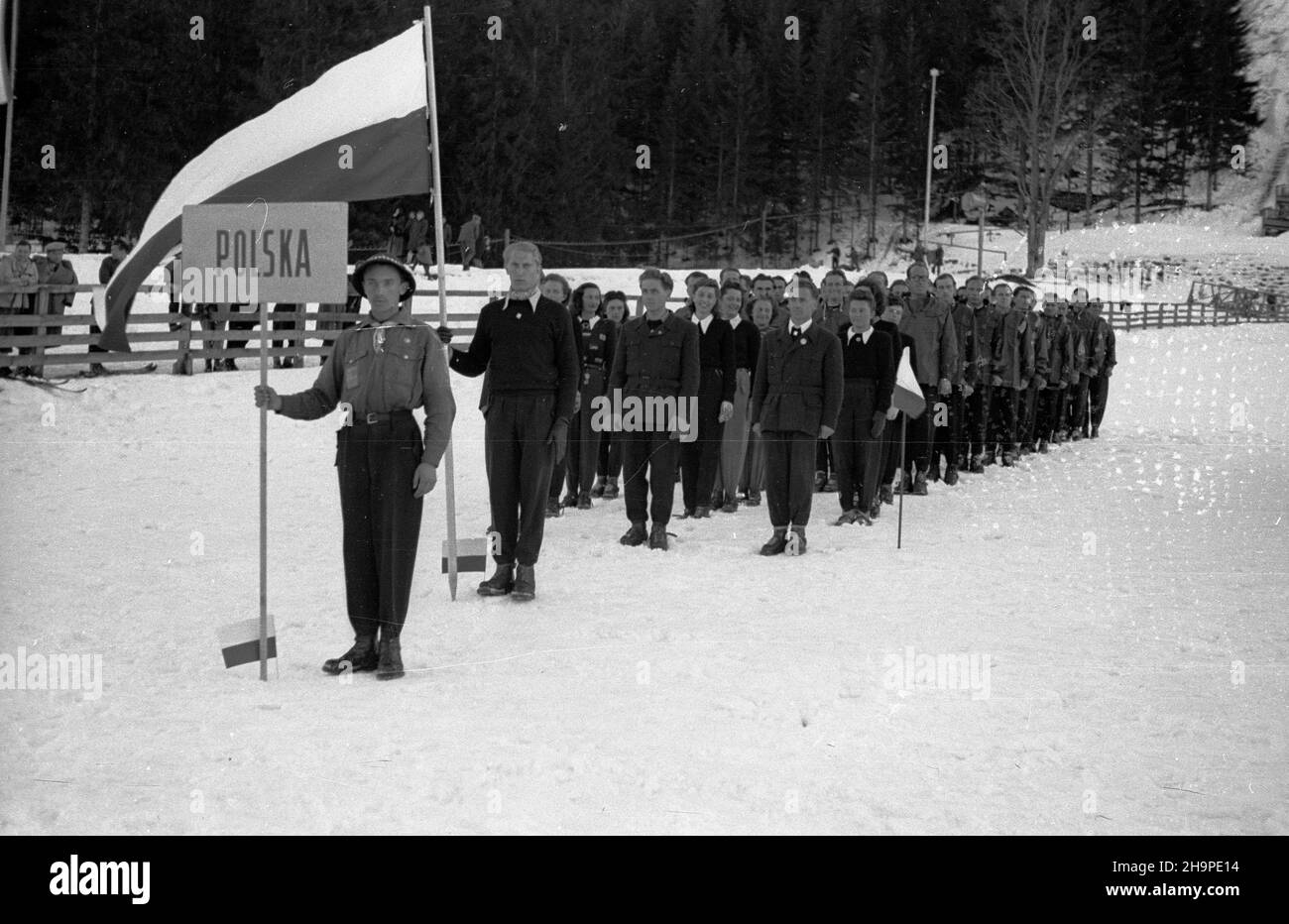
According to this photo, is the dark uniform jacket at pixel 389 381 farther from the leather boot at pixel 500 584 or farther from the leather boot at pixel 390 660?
the leather boot at pixel 500 584

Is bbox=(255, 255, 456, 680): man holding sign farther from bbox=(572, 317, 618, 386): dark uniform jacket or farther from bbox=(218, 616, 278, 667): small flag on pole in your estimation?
bbox=(572, 317, 618, 386): dark uniform jacket

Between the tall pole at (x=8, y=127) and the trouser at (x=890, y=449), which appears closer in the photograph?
the tall pole at (x=8, y=127)

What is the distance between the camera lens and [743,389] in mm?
12945

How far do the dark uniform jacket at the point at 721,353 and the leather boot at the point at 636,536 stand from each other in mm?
1674

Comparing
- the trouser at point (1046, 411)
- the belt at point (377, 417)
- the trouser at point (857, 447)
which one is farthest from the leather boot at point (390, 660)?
the trouser at point (1046, 411)

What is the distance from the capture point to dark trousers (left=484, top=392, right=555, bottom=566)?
28.6ft

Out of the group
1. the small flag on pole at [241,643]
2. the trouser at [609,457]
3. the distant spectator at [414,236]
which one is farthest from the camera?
the distant spectator at [414,236]

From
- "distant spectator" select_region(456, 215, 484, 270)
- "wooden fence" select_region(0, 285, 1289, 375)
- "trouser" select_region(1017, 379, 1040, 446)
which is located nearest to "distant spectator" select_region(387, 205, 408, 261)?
"distant spectator" select_region(456, 215, 484, 270)

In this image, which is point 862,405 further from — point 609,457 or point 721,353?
point 609,457

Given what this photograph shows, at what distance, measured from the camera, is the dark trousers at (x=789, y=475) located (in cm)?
1053

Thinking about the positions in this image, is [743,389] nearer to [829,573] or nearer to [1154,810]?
→ [829,573]

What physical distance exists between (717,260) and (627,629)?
60.2 metres

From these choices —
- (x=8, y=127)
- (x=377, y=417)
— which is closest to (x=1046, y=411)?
(x=8, y=127)

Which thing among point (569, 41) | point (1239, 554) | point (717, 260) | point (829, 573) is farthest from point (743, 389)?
point (717, 260)
